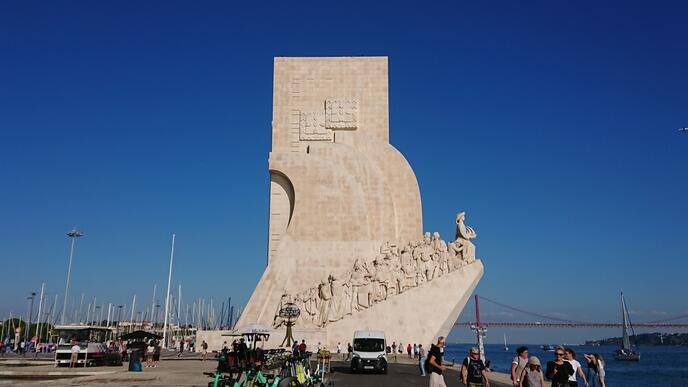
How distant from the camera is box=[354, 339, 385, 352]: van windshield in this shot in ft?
44.3

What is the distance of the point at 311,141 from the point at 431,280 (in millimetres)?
9320

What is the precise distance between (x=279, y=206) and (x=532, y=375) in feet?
68.5

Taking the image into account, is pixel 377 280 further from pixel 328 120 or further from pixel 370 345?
pixel 328 120

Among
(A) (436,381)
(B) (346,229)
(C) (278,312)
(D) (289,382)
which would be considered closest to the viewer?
(A) (436,381)

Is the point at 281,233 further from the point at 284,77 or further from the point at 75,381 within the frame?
the point at 75,381

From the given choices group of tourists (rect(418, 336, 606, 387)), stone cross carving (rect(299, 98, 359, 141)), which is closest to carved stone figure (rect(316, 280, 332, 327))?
stone cross carving (rect(299, 98, 359, 141))

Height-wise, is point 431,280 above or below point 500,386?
above

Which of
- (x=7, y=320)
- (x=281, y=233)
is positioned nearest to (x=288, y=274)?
(x=281, y=233)

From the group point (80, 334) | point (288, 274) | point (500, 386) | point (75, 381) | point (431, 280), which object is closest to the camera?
point (75, 381)

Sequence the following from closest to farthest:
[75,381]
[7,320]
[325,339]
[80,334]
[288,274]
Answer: [75,381] → [80,334] → [325,339] → [288,274] → [7,320]

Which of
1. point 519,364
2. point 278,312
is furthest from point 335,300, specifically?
point 519,364

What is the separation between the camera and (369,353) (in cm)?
1338

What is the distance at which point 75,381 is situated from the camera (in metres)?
9.56

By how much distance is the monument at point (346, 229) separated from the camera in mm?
21109
